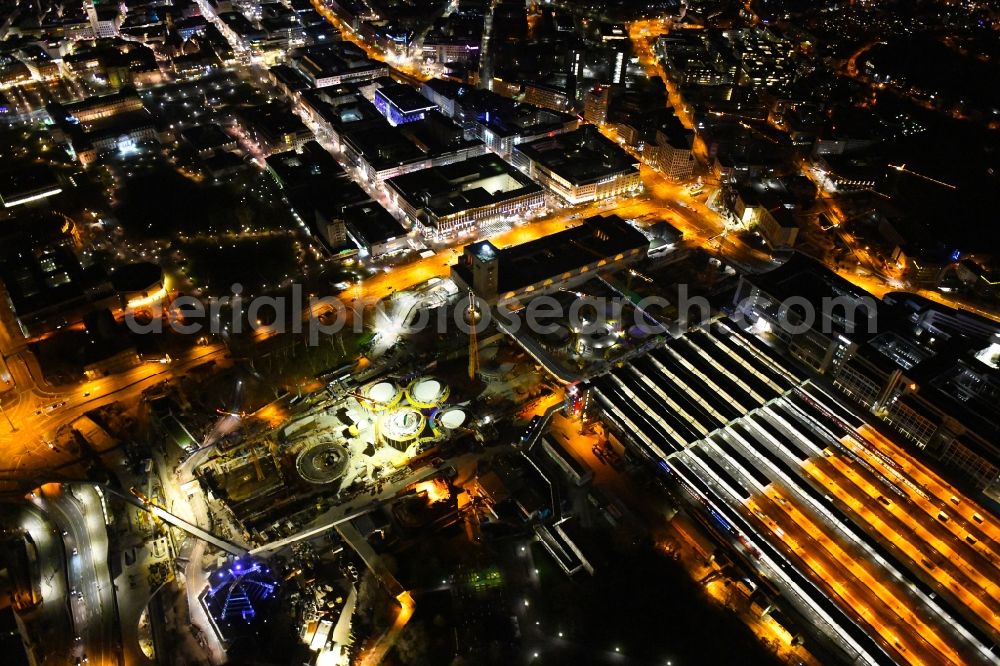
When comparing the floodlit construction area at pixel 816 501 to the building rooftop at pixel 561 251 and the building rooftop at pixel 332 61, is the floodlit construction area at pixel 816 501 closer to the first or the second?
the building rooftop at pixel 561 251

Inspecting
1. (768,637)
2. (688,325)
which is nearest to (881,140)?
(688,325)

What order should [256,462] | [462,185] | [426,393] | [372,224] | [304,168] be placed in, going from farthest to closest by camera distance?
1. [304,168]
2. [462,185]
3. [372,224]
4. [426,393]
5. [256,462]

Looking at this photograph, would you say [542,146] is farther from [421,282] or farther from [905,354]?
[905,354]

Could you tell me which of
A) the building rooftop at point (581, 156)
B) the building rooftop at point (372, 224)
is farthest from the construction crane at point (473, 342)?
the building rooftop at point (581, 156)

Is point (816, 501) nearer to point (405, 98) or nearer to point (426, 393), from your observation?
point (426, 393)

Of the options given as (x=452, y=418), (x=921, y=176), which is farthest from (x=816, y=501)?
(x=921, y=176)

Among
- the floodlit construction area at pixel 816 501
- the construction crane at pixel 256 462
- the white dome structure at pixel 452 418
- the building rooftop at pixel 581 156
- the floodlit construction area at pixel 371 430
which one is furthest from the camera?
the building rooftop at pixel 581 156

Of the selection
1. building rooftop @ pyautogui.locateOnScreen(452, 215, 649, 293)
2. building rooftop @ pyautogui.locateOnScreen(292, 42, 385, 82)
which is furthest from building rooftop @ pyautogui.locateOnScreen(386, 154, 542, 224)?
building rooftop @ pyautogui.locateOnScreen(292, 42, 385, 82)

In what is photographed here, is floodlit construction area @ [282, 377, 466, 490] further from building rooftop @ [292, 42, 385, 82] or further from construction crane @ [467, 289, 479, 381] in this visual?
building rooftop @ [292, 42, 385, 82]
